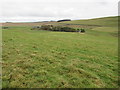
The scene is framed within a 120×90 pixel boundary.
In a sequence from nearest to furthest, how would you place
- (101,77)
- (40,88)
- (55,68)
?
(40,88)
(101,77)
(55,68)

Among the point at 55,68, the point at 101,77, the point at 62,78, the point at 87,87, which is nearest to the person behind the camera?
the point at 87,87

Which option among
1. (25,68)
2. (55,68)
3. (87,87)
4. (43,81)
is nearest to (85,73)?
(87,87)

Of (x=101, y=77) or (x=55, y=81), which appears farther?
(x=101, y=77)

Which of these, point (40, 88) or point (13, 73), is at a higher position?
point (13, 73)

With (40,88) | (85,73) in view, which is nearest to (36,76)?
→ (40,88)

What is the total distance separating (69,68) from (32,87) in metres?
3.19

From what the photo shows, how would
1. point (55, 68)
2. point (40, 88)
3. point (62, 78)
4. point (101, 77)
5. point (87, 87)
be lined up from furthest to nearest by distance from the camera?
point (55, 68) < point (101, 77) < point (62, 78) < point (87, 87) < point (40, 88)

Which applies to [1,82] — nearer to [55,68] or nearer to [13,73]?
[13,73]

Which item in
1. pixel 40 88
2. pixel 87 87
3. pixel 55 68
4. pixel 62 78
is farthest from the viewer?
pixel 55 68

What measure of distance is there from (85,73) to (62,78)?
1.80 m

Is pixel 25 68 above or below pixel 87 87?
above

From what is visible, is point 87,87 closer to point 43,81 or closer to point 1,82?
point 43,81

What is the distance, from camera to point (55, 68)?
7520mm

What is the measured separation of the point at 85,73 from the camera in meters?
7.10
